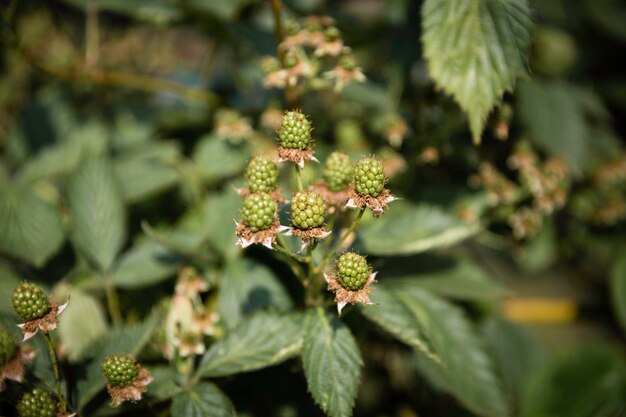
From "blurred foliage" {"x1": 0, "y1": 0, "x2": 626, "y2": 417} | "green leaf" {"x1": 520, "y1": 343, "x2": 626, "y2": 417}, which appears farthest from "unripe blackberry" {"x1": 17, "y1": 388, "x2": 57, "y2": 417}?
"green leaf" {"x1": 520, "y1": 343, "x2": 626, "y2": 417}

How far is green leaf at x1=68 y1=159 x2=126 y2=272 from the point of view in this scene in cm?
110

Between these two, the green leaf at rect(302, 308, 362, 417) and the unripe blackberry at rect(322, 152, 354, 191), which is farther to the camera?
the unripe blackberry at rect(322, 152, 354, 191)

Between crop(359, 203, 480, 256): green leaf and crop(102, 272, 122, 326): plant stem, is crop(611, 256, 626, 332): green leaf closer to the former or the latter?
crop(359, 203, 480, 256): green leaf

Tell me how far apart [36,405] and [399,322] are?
0.56 m

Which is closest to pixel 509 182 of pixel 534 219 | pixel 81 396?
pixel 534 219

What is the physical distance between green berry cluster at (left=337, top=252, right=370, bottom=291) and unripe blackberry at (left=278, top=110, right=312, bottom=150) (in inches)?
7.3

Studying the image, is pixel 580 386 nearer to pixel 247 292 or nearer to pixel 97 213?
pixel 247 292

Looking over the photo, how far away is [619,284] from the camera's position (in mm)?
1674

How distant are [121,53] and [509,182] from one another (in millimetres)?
1530

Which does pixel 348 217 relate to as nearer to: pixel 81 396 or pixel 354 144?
pixel 354 144

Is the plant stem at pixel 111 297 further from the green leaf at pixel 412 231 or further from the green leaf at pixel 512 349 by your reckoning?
the green leaf at pixel 512 349

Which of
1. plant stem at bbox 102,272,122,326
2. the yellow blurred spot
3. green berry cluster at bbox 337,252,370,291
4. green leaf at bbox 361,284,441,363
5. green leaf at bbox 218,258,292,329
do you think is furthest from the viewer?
the yellow blurred spot

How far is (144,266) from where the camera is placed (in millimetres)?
1103

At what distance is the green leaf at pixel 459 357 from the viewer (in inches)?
39.8
